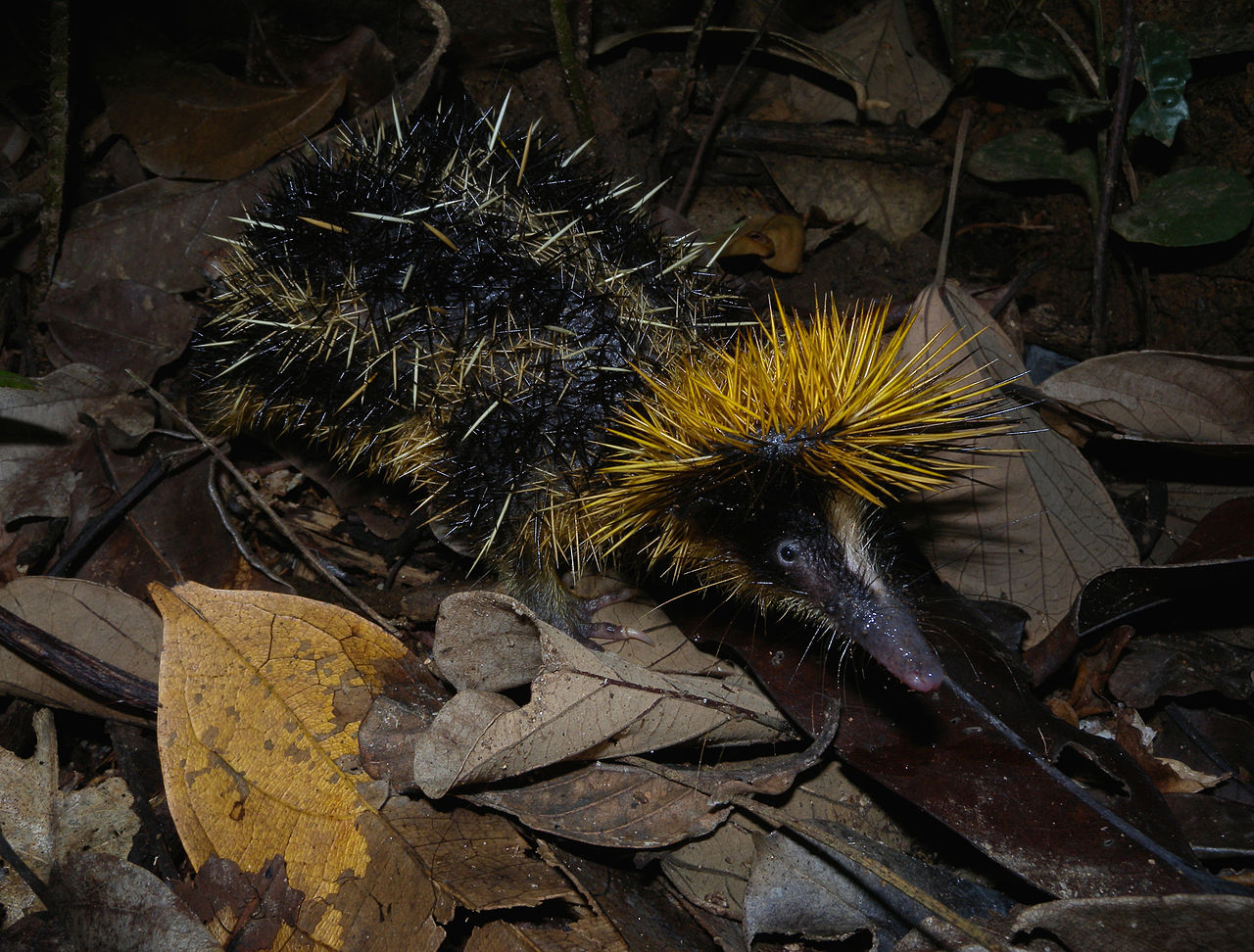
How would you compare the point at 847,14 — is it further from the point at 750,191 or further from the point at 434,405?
the point at 434,405

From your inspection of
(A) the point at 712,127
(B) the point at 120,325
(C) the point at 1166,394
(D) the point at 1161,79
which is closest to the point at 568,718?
(C) the point at 1166,394

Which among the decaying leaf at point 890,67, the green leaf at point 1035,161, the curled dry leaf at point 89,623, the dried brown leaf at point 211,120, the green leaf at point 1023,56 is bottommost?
the curled dry leaf at point 89,623

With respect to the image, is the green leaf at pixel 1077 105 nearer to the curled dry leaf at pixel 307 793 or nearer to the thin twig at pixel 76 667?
the curled dry leaf at pixel 307 793

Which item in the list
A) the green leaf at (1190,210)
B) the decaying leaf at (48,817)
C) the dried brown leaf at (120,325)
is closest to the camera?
the decaying leaf at (48,817)

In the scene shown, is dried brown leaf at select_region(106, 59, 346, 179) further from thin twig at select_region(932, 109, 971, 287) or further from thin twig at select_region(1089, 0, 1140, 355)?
thin twig at select_region(1089, 0, 1140, 355)

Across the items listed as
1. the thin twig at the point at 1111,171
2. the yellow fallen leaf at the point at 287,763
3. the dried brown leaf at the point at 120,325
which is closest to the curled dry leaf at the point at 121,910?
the yellow fallen leaf at the point at 287,763

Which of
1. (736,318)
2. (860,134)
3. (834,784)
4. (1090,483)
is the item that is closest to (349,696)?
(834,784)

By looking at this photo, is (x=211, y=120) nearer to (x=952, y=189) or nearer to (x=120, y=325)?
(x=120, y=325)
